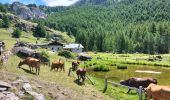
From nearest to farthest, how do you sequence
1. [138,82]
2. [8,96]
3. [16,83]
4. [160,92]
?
[8,96]
[160,92]
[16,83]
[138,82]

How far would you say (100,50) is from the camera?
643 ft

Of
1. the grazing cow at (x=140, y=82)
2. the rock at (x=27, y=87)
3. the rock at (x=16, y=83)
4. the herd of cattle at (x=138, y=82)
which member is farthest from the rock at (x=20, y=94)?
the grazing cow at (x=140, y=82)

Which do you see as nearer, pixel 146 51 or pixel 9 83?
pixel 9 83

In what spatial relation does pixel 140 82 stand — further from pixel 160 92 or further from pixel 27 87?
pixel 27 87

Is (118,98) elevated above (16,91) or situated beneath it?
situated beneath

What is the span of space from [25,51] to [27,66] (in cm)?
1130

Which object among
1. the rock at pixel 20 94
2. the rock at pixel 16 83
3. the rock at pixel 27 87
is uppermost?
the rock at pixel 16 83

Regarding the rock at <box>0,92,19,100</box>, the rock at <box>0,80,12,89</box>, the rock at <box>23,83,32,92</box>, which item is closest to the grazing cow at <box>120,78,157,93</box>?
the rock at <box>23,83,32,92</box>

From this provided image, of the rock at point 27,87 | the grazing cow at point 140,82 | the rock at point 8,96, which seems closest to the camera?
the rock at point 8,96

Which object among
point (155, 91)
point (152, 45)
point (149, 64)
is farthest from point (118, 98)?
point (152, 45)

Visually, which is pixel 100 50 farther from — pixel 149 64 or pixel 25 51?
pixel 25 51

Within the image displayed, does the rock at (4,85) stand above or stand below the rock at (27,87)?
above

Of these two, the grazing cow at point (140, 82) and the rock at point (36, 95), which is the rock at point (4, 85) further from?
the grazing cow at point (140, 82)

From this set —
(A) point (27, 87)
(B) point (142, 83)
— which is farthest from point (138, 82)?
(A) point (27, 87)
